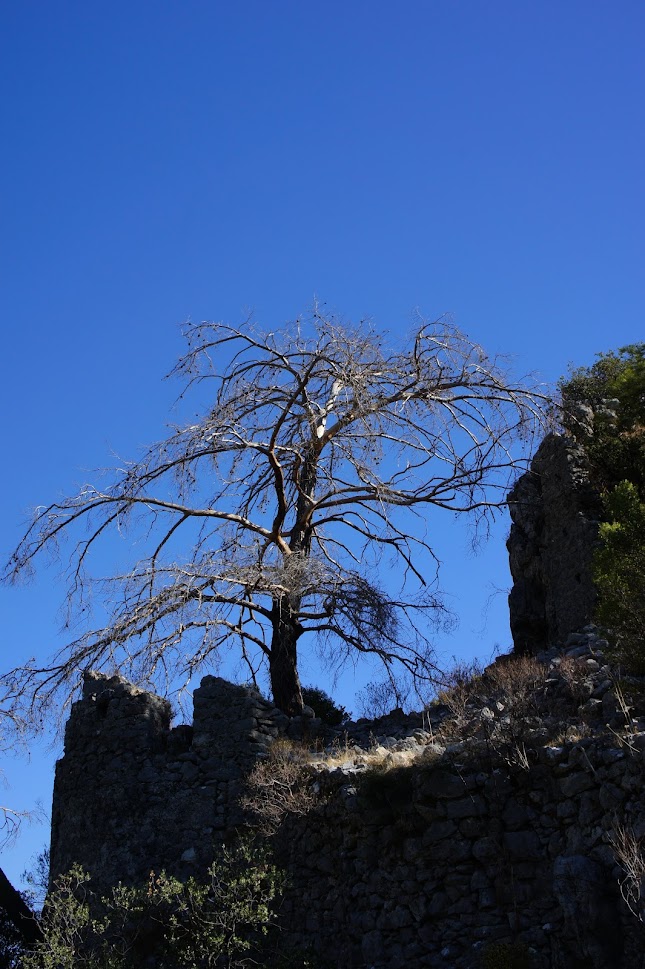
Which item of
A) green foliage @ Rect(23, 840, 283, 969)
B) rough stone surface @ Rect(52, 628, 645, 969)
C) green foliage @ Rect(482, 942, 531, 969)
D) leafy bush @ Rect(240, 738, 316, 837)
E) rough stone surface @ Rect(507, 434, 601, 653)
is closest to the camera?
green foliage @ Rect(482, 942, 531, 969)

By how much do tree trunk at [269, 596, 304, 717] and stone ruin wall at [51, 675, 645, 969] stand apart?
4.69ft

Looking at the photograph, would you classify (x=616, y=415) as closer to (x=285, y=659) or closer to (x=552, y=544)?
(x=552, y=544)

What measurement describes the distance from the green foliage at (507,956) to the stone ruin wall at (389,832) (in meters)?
0.13

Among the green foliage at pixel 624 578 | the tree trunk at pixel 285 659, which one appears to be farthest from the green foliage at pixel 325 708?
the green foliage at pixel 624 578

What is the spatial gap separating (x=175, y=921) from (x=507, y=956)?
340cm

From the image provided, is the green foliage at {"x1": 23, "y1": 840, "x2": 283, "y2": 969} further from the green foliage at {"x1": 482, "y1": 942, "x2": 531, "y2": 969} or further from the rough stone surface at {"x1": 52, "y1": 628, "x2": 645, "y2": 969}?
the green foliage at {"x1": 482, "y1": 942, "x2": 531, "y2": 969}

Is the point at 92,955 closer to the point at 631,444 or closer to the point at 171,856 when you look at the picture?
the point at 171,856

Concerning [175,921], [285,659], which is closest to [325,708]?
[285,659]

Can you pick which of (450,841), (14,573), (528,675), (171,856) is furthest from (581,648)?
(14,573)

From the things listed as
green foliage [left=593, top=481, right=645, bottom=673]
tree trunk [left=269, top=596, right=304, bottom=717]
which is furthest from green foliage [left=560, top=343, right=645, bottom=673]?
tree trunk [left=269, top=596, right=304, bottom=717]

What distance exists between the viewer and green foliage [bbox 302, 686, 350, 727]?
15.3 metres

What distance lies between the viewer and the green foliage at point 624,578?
10359mm

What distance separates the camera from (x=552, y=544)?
14867mm

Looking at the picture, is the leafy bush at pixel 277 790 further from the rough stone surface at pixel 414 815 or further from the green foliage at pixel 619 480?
the green foliage at pixel 619 480
